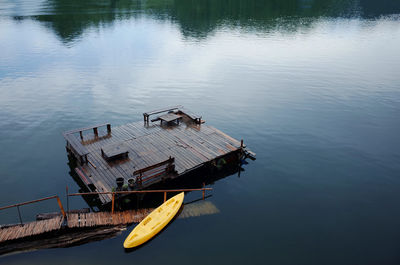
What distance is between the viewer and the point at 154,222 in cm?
2095

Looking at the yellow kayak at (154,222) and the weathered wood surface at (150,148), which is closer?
the yellow kayak at (154,222)

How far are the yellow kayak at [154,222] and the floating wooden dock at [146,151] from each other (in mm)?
2369

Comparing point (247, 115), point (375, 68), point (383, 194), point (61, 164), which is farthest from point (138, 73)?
point (375, 68)

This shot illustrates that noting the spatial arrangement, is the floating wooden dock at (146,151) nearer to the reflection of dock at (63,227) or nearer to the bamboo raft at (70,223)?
the bamboo raft at (70,223)

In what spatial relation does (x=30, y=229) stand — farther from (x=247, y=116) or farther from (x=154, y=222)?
(x=247, y=116)

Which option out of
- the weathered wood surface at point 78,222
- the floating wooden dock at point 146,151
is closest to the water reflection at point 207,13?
the floating wooden dock at point 146,151

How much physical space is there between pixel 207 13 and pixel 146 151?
117073mm

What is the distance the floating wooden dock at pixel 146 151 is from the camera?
2383cm

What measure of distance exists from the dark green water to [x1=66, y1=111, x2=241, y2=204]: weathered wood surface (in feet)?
11.9

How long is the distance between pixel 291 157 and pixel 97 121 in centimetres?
2749

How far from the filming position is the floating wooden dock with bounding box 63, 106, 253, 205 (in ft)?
78.2

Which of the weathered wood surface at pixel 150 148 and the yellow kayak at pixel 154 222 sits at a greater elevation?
the weathered wood surface at pixel 150 148

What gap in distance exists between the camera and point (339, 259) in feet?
64.9

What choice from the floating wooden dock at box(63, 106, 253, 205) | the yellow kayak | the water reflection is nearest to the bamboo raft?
the yellow kayak
